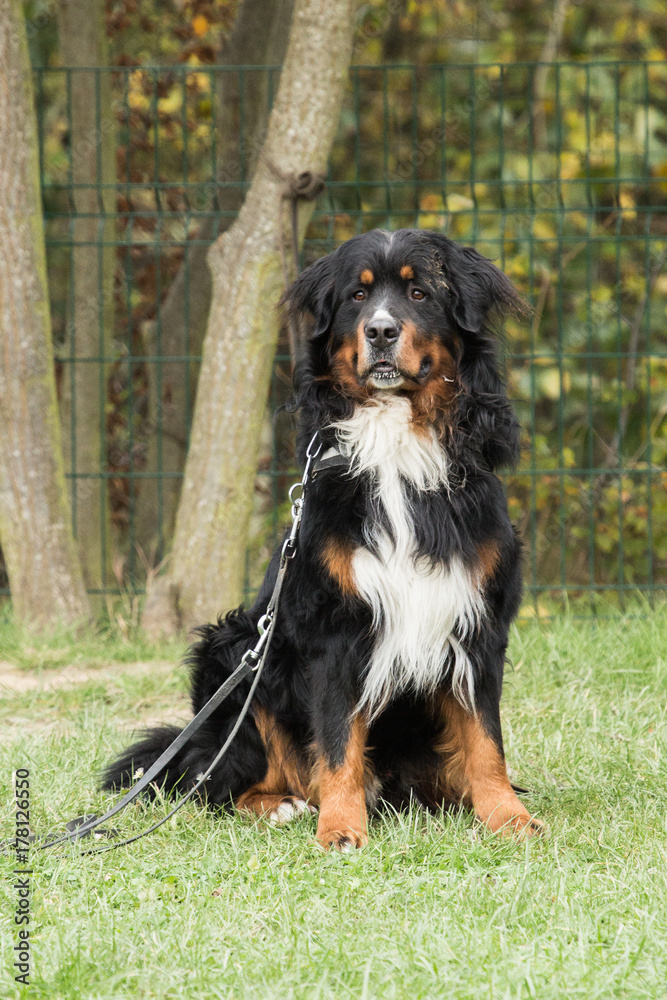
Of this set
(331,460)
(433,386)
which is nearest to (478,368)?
(433,386)

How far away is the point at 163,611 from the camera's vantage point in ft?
18.0

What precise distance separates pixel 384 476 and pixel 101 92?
454cm

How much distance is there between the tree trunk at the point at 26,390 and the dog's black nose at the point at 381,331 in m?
2.96

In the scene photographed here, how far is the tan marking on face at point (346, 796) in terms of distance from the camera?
9.43 feet

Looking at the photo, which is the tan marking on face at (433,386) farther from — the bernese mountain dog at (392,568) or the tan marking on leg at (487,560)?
the tan marking on leg at (487,560)

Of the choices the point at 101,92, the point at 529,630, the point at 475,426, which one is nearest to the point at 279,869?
the point at 475,426

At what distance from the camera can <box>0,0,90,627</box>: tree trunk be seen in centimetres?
530

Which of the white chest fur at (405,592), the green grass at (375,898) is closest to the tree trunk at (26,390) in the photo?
the green grass at (375,898)

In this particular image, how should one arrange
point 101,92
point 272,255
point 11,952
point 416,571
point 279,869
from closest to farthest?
point 11,952 < point 279,869 < point 416,571 < point 272,255 < point 101,92

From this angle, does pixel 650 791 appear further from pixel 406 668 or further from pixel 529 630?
pixel 529 630

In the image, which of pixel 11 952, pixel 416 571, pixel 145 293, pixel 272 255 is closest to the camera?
pixel 11 952

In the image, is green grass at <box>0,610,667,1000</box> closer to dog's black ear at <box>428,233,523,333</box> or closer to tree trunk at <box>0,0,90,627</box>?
dog's black ear at <box>428,233,523,333</box>

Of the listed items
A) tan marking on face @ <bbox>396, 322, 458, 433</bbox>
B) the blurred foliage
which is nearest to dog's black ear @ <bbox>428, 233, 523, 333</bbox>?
tan marking on face @ <bbox>396, 322, 458, 433</bbox>

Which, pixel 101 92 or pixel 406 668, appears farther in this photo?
pixel 101 92
